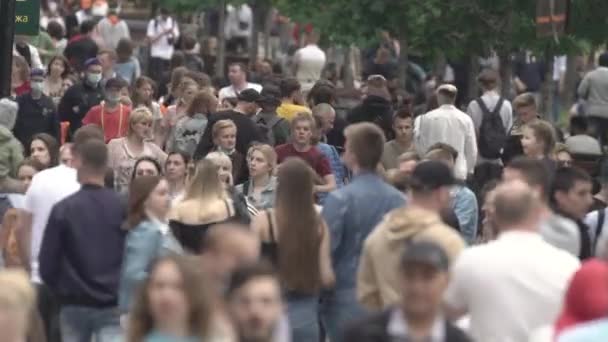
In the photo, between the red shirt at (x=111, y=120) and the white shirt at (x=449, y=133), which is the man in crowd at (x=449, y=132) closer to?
the white shirt at (x=449, y=133)

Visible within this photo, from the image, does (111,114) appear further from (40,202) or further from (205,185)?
(40,202)

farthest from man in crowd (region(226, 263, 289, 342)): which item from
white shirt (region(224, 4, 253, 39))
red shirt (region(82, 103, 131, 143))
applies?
white shirt (region(224, 4, 253, 39))

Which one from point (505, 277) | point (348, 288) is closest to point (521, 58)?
point (348, 288)

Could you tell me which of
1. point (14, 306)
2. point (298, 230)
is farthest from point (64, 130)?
point (14, 306)

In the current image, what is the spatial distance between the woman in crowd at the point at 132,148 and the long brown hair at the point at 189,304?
9.59 meters

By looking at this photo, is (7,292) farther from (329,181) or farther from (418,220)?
(329,181)

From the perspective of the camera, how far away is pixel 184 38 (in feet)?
128

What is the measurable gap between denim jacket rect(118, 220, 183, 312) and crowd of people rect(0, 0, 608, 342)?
1cm

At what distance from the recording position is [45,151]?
18562 mm

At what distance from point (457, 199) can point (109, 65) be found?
40.3 ft

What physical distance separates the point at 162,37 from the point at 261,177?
22.8m

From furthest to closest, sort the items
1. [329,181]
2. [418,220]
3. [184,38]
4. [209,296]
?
1. [184,38]
2. [329,181]
3. [418,220]
4. [209,296]

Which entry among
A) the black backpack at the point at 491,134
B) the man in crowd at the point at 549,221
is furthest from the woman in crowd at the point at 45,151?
the black backpack at the point at 491,134

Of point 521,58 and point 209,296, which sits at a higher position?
point 209,296
